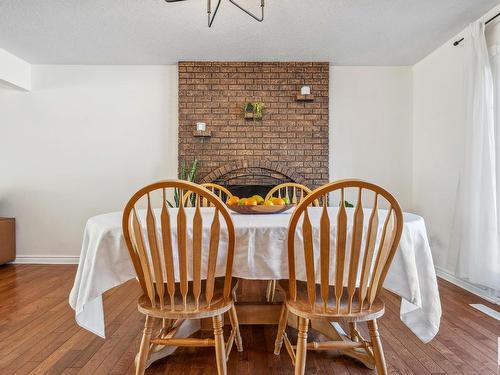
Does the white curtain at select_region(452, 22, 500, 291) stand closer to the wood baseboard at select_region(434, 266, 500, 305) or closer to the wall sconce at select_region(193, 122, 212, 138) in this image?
the wood baseboard at select_region(434, 266, 500, 305)

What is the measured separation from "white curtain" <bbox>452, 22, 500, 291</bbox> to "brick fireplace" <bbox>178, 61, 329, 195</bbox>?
1.57 m

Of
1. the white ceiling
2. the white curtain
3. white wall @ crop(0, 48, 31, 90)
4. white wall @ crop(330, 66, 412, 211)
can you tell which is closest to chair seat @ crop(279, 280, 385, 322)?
the white curtain

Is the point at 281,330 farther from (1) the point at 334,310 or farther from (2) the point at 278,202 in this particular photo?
(2) the point at 278,202

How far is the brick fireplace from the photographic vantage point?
422 centimetres

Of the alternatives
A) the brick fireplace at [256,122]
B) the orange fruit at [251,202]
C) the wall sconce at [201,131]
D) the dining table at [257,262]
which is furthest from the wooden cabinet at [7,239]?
the orange fruit at [251,202]

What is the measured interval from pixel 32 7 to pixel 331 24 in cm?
253

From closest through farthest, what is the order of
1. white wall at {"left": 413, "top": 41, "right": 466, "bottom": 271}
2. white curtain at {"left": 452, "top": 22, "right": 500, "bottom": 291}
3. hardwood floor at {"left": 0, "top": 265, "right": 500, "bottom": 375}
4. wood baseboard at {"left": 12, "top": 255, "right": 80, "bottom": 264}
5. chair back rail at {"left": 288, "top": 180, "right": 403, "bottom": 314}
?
chair back rail at {"left": 288, "top": 180, "right": 403, "bottom": 314}
hardwood floor at {"left": 0, "top": 265, "right": 500, "bottom": 375}
white curtain at {"left": 452, "top": 22, "right": 500, "bottom": 291}
white wall at {"left": 413, "top": 41, "right": 466, "bottom": 271}
wood baseboard at {"left": 12, "top": 255, "right": 80, "bottom": 264}


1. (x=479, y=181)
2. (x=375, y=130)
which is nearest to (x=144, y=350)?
(x=479, y=181)

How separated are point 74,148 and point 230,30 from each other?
2.40 meters

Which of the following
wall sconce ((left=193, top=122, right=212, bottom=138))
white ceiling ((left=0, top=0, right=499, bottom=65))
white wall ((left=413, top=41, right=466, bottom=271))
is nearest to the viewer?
white ceiling ((left=0, top=0, right=499, bottom=65))

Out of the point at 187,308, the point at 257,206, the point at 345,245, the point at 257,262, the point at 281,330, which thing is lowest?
the point at 281,330

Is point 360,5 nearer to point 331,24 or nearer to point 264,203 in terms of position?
point 331,24

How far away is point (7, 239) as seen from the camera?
403 cm

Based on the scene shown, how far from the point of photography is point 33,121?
4.31m
